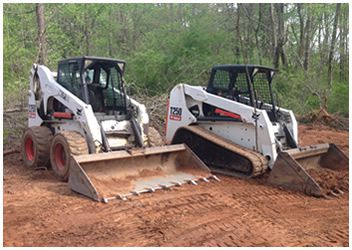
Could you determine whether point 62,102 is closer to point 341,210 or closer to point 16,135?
point 16,135

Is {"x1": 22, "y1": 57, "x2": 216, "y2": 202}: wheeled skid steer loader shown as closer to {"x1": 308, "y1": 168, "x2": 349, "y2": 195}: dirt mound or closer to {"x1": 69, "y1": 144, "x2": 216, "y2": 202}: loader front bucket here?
{"x1": 69, "y1": 144, "x2": 216, "y2": 202}: loader front bucket

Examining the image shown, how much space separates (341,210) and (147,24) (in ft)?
79.1

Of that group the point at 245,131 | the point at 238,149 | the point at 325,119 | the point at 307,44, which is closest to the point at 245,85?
the point at 245,131

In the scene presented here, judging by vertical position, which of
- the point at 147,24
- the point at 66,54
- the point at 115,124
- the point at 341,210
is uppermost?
the point at 147,24

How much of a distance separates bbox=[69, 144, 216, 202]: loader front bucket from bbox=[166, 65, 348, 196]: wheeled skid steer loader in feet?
2.16

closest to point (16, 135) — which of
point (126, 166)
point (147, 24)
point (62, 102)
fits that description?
point (62, 102)

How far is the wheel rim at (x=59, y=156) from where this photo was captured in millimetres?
7453

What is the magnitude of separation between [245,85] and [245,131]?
0.99 meters

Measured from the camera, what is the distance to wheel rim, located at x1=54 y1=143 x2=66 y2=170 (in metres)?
7.45

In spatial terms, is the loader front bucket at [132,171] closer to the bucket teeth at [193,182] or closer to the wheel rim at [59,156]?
the bucket teeth at [193,182]

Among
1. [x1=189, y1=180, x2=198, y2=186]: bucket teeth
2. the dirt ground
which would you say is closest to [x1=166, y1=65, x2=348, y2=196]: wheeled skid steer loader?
the dirt ground

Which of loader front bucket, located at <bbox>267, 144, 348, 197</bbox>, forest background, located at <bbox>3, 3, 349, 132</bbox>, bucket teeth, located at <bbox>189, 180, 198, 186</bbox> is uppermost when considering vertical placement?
forest background, located at <bbox>3, 3, 349, 132</bbox>

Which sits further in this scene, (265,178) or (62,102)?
(62,102)

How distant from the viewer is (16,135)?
10.9 m
